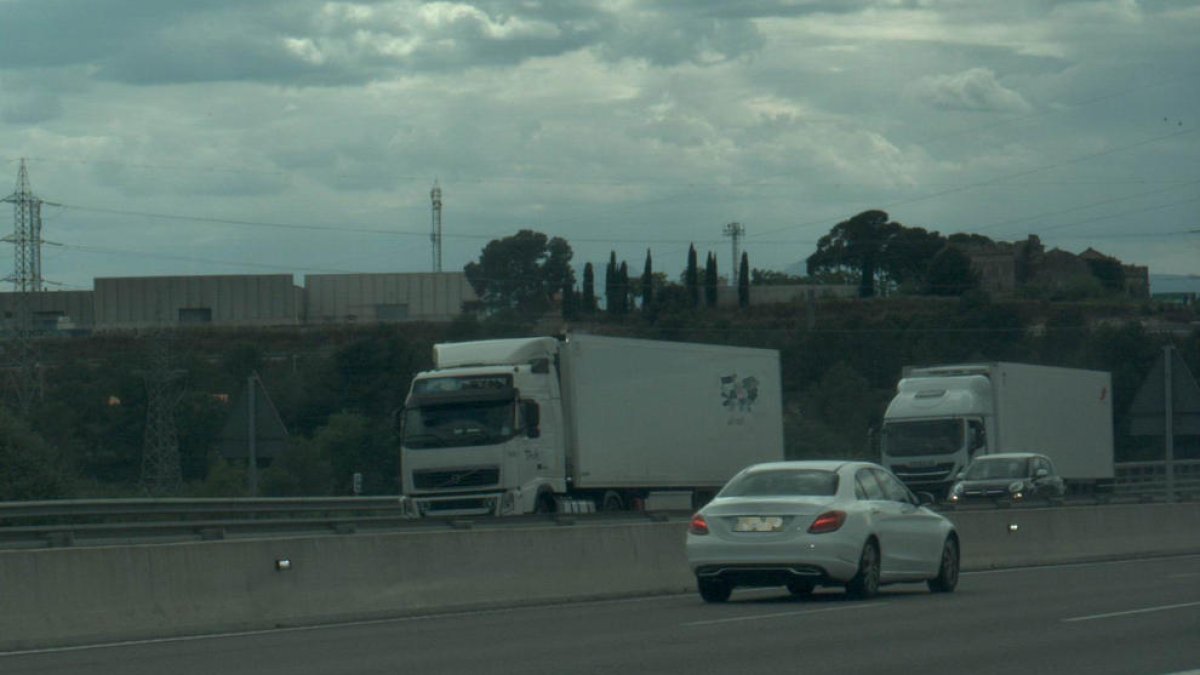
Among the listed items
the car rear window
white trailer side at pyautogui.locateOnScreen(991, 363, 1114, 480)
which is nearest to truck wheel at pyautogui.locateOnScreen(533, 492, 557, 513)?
the car rear window

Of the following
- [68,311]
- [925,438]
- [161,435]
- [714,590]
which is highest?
[68,311]

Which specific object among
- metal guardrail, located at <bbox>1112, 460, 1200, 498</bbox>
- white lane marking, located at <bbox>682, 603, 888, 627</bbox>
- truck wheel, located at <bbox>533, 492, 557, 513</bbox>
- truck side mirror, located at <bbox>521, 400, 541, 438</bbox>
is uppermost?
truck side mirror, located at <bbox>521, 400, 541, 438</bbox>

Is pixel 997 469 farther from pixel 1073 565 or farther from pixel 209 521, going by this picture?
pixel 209 521

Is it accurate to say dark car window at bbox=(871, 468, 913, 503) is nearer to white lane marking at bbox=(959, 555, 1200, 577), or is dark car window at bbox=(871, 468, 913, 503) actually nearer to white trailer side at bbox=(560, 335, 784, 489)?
white lane marking at bbox=(959, 555, 1200, 577)

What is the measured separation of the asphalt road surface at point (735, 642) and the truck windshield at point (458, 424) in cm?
986

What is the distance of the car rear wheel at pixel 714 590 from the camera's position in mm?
18375

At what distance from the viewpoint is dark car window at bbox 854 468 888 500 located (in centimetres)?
1830

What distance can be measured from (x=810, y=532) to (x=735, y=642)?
3.69 metres

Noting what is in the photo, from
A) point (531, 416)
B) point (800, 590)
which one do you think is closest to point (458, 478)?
point (531, 416)

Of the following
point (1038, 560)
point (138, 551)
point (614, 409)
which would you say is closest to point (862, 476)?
point (138, 551)

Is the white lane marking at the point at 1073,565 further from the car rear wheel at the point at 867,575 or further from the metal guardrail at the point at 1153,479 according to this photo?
the metal guardrail at the point at 1153,479

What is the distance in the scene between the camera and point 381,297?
107m

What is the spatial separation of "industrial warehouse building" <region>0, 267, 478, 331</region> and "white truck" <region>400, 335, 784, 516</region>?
66.9 metres

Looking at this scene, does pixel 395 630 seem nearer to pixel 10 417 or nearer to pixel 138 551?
pixel 138 551
